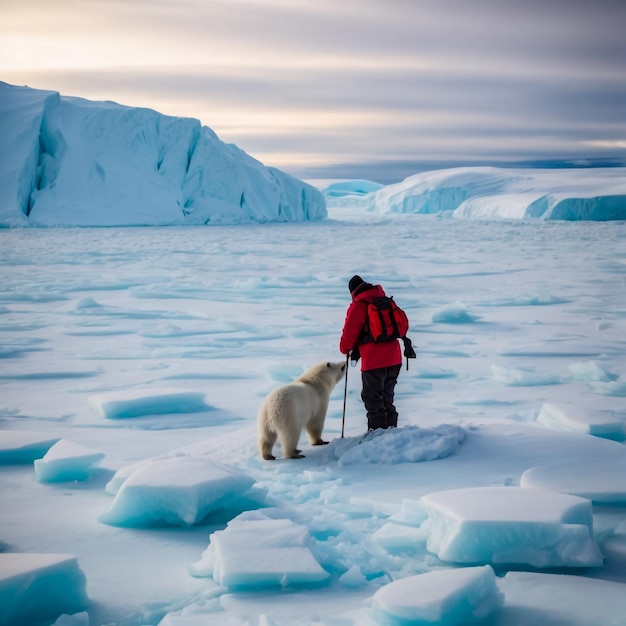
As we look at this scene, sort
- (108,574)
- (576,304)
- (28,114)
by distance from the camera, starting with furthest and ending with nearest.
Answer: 1. (28,114)
2. (576,304)
3. (108,574)

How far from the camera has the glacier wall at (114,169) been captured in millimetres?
27766

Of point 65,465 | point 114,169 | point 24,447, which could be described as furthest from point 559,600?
point 114,169

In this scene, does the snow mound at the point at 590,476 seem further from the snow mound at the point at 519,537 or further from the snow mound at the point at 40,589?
the snow mound at the point at 40,589

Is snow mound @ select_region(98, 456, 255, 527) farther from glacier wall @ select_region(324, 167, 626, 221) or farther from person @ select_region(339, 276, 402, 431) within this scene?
glacier wall @ select_region(324, 167, 626, 221)

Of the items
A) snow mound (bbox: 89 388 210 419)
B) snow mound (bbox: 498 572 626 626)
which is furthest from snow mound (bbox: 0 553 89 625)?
snow mound (bbox: 89 388 210 419)

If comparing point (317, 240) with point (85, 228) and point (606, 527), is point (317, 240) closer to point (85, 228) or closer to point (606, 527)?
point (85, 228)

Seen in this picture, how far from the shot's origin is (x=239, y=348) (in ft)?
23.6

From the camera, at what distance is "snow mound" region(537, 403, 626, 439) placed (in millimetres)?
3973

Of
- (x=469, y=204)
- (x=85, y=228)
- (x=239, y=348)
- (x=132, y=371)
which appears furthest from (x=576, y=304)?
(x=469, y=204)

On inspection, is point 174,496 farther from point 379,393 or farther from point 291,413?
point 379,393

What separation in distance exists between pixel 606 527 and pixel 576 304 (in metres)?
7.90

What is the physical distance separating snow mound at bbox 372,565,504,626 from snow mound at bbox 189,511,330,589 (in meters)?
0.29

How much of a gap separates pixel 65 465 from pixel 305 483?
107 cm

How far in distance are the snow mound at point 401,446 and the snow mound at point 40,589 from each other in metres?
1.50
